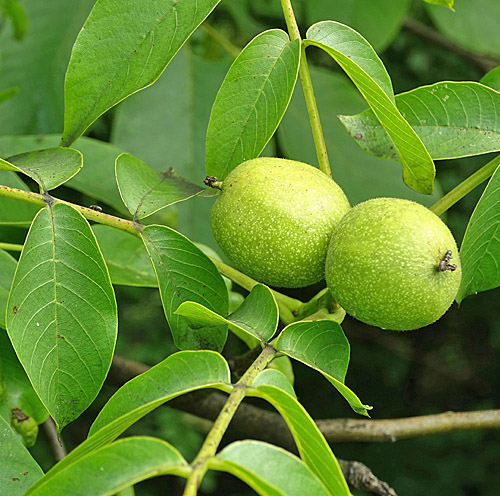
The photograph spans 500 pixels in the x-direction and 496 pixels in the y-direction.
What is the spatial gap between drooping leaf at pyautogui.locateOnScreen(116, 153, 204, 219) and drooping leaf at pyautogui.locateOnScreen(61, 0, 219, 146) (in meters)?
0.11

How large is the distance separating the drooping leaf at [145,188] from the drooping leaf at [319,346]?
9.6 inches

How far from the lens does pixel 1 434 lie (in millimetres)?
765

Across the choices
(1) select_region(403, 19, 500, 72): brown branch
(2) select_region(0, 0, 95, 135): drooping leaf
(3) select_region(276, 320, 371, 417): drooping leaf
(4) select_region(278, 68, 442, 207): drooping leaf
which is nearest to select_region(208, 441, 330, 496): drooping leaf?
(3) select_region(276, 320, 371, 417): drooping leaf

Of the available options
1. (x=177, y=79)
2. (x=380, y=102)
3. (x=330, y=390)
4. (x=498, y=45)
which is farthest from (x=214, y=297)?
(x=330, y=390)

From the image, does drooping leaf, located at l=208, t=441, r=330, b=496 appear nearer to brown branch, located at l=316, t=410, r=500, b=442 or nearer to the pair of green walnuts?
the pair of green walnuts

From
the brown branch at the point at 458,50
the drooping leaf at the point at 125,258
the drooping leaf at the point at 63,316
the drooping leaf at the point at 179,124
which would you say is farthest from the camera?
the brown branch at the point at 458,50

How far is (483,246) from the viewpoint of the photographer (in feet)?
3.05

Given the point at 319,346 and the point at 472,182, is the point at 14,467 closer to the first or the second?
the point at 319,346

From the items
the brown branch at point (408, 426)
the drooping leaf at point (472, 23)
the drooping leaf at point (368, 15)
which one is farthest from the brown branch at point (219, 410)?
the drooping leaf at point (472, 23)

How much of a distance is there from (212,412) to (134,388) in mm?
627

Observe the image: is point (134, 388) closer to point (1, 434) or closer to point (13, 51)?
point (1, 434)

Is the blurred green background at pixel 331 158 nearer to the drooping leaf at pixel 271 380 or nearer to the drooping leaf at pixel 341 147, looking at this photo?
the drooping leaf at pixel 341 147

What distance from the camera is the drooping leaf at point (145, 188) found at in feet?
3.02

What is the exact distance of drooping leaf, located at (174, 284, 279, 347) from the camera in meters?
0.79
